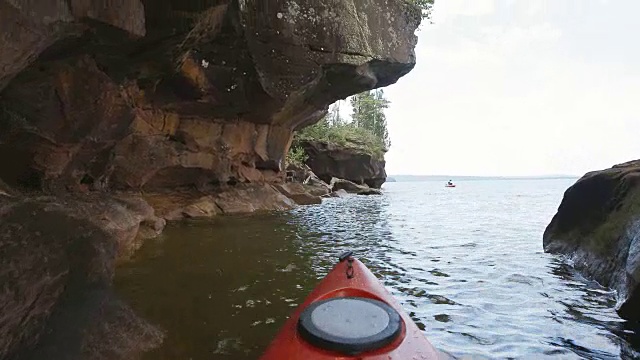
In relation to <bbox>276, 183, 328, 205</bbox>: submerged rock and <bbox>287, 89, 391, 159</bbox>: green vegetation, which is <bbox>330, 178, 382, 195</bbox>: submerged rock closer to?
<bbox>287, 89, 391, 159</bbox>: green vegetation

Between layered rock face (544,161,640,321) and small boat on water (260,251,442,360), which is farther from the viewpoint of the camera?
layered rock face (544,161,640,321)

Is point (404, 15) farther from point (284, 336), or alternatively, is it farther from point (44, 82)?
point (284, 336)

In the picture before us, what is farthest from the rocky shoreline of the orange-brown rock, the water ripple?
the water ripple

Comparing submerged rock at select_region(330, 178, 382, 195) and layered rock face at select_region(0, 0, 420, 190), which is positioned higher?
layered rock face at select_region(0, 0, 420, 190)

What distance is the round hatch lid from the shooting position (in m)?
2.29

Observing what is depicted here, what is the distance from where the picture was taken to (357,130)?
32.7 m

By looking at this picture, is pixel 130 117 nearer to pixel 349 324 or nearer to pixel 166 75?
pixel 166 75

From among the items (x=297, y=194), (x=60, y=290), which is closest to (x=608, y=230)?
(x=60, y=290)

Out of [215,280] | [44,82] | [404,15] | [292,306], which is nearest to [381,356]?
[292,306]

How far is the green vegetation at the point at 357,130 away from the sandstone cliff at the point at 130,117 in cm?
1152

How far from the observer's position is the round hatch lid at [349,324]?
2291 millimetres

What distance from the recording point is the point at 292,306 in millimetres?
4402

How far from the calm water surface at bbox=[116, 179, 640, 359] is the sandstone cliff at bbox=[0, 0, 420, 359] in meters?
0.54

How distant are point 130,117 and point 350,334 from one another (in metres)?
6.28
